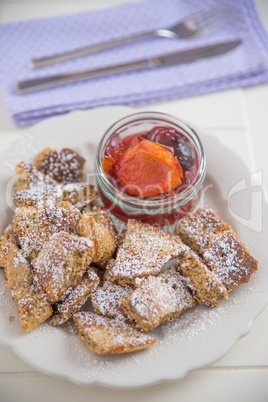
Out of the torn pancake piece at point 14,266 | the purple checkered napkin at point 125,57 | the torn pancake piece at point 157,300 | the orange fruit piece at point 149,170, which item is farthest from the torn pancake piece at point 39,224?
the purple checkered napkin at point 125,57

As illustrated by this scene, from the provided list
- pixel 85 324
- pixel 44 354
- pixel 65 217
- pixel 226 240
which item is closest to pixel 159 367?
pixel 85 324

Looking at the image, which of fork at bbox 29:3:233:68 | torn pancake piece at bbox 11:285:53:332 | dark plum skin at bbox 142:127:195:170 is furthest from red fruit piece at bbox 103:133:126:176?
fork at bbox 29:3:233:68

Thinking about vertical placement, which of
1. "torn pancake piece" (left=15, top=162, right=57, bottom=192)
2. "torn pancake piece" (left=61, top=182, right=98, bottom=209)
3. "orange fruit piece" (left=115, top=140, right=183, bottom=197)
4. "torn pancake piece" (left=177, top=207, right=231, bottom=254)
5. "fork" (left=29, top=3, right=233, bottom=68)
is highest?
"fork" (left=29, top=3, right=233, bottom=68)

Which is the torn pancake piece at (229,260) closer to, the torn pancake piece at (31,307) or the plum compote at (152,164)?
the plum compote at (152,164)

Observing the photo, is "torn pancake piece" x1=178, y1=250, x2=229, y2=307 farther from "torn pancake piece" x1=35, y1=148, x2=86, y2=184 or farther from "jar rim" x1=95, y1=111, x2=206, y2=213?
"torn pancake piece" x1=35, y1=148, x2=86, y2=184

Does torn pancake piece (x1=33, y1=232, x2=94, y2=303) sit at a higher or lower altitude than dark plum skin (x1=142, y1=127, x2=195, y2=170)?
lower

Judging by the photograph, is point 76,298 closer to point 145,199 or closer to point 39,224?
point 39,224
